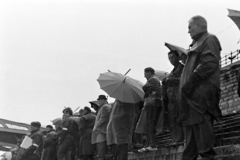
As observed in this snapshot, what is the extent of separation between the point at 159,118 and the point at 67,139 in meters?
3.54

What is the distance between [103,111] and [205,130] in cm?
533

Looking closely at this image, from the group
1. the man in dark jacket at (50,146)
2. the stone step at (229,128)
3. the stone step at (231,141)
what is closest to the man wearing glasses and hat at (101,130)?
the stone step at (229,128)

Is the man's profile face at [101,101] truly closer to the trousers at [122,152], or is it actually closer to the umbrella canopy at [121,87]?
the umbrella canopy at [121,87]

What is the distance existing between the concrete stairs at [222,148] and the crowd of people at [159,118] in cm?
28

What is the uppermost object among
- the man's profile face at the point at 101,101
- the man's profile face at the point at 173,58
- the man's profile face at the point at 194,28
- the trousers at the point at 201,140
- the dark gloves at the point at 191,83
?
the man's profile face at the point at 173,58

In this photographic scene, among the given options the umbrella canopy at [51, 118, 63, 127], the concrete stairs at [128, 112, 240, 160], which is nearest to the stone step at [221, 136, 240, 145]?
the concrete stairs at [128, 112, 240, 160]

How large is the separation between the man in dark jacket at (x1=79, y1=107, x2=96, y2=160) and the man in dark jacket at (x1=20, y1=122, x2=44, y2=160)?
179 cm

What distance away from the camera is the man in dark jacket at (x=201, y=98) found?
16.2 feet

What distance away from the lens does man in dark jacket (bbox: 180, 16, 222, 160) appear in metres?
4.95

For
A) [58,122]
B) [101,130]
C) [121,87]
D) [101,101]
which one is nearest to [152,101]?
[121,87]

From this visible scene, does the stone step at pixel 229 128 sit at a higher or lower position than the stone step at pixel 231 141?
higher

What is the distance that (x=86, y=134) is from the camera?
11.1 metres

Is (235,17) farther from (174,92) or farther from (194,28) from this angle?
(194,28)

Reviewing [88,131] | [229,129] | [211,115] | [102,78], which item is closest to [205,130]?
[211,115]
